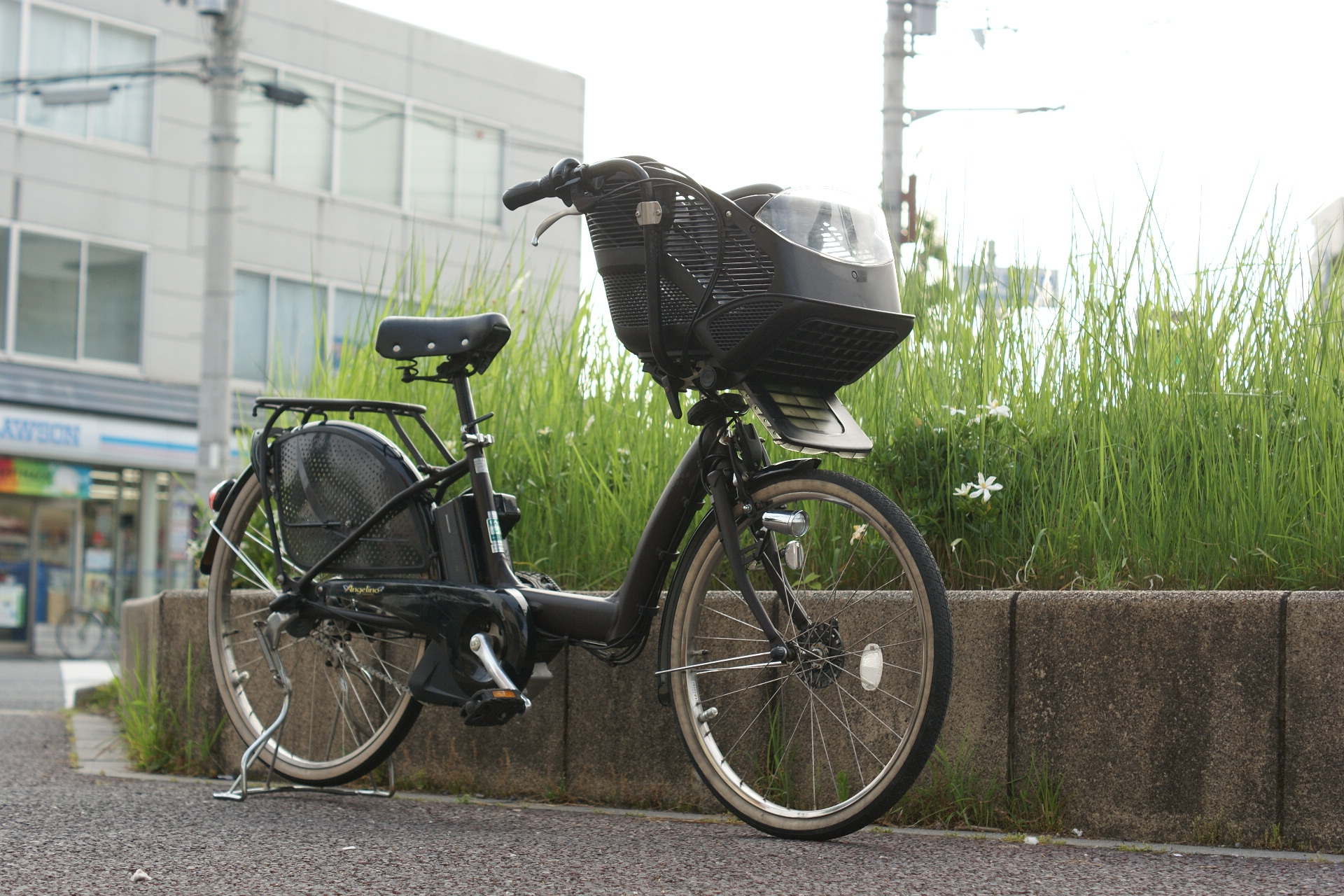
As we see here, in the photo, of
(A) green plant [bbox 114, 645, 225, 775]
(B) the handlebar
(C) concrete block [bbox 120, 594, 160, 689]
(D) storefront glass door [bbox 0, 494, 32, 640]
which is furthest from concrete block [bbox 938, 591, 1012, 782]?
(D) storefront glass door [bbox 0, 494, 32, 640]

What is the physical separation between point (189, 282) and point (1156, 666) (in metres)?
18.6

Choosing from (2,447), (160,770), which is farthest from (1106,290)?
(2,447)

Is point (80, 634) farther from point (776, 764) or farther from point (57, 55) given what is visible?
point (776, 764)

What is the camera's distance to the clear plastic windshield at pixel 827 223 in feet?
Result: 9.40

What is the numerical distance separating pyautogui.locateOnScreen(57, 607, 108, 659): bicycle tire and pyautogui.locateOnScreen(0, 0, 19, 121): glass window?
A: 21.7 feet

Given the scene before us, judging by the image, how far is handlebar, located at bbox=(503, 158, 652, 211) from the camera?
303cm

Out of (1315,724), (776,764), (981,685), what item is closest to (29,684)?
(776,764)

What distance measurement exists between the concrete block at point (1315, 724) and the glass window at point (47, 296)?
1795 cm

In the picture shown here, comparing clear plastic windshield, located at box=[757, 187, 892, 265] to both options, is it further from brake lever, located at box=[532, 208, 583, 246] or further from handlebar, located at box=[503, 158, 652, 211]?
brake lever, located at box=[532, 208, 583, 246]

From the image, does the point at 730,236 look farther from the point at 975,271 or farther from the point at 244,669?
the point at 244,669

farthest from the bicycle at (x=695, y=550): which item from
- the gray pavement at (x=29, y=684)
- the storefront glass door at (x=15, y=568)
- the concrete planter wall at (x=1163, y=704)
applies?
the storefront glass door at (x=15, y=568)

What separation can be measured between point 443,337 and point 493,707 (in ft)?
3.21

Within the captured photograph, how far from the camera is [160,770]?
4.51m

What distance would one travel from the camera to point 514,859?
284 cm
